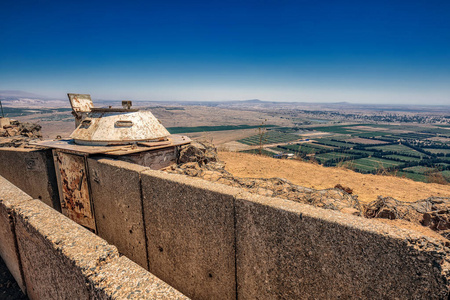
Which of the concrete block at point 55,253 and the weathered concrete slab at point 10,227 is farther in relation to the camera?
the weathered concrete slab at point 10,227

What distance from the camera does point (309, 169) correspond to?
38.9 feet

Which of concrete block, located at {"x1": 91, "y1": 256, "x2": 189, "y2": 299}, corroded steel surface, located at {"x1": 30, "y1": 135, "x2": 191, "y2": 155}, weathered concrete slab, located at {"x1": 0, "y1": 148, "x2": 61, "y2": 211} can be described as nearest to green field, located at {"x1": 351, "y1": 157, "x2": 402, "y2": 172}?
corroded steel surface, located at {"x1": 30, "y1": 135, "x2": 191, "y2": 155}

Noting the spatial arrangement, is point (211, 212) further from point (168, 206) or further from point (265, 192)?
point (265, 192)

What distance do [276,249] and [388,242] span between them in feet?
3.10

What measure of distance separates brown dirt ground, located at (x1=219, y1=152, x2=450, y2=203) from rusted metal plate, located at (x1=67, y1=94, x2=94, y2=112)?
6315 millimetres

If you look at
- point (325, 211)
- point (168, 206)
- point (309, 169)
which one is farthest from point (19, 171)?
point (309, 169)

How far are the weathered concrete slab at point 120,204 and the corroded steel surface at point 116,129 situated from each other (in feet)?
3.84

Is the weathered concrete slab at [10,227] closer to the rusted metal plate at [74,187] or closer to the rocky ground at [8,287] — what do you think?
the rocky ground at [8,287]

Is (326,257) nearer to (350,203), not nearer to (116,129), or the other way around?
(350,203)

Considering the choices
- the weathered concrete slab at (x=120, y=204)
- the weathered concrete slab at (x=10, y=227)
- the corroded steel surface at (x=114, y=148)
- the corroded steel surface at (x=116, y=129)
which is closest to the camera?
the weathered concrete slab at (x=10, y=227)

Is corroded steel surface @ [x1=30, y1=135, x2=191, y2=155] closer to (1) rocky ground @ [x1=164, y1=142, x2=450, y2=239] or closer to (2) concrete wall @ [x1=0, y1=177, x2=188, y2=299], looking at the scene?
(1) rocky ground @ [x1=164, y1=142, x2=450, y2=239]

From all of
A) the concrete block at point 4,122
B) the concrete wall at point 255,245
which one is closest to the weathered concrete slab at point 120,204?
the concrete wall at point 255,245

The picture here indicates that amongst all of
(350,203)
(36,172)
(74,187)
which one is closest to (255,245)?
(350,203)

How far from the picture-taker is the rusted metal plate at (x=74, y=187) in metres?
4.59
